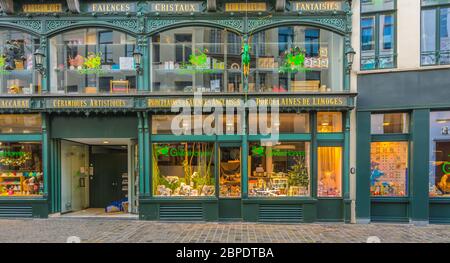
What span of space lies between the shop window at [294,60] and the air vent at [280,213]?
3811 mm

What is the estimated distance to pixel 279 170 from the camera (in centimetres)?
942

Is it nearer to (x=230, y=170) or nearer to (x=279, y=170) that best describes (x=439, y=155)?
(x=279, y=170)

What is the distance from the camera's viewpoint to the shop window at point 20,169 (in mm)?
9594

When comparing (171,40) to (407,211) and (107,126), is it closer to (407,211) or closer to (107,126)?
(107,126)

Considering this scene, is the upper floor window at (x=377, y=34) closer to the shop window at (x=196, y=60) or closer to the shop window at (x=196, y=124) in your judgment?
the shop window at (x=196, y=60)

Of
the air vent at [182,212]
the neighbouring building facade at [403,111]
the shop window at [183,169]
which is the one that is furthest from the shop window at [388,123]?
the air vent at [182,212]

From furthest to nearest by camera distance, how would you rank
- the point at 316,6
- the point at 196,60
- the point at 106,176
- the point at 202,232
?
1. the point at 106,176
2. the point at 196,60
3. the point at 316,6
4. the point at 202,232

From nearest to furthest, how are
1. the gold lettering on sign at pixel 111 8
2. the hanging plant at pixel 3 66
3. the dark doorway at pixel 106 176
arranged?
the gold lettering on sign at pixel 111 8 < the hanging plant at pixel 3 66 < the dark doorway at pixel 106 176

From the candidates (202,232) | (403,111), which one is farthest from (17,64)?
(403,111)

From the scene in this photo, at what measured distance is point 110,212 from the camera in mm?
10195

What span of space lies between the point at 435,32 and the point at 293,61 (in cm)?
446
